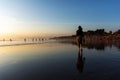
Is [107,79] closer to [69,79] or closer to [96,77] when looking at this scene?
[96,77]

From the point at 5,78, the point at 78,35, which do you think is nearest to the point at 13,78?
the point at 5,78

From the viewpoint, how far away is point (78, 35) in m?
40.5

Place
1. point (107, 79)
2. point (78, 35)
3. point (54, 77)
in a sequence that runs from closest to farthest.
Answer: point (107, 79) < point (54, 77) < point (78, 35)

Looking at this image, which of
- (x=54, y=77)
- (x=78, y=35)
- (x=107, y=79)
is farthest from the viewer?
(x=78, y=35)

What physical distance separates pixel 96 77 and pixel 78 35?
25115mm

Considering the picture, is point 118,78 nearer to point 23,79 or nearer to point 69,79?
point 69,79

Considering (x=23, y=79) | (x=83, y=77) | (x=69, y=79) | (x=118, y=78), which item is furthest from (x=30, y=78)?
(x=118, y=78)

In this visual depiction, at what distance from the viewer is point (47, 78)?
51.4ft

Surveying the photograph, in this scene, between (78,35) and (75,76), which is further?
(78,35)

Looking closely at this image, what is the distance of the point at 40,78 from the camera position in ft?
51.6

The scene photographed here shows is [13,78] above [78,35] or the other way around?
the other way around

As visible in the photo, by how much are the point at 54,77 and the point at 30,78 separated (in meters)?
2.01

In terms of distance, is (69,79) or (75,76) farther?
(75,76)

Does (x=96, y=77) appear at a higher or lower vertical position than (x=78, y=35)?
lower
